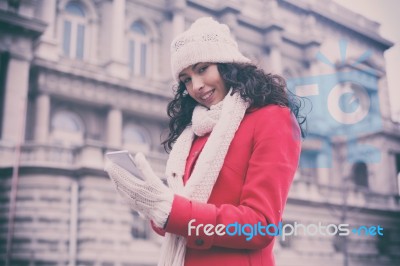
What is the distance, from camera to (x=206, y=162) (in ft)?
6.45

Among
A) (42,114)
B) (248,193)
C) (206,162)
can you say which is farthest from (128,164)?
(42,114)

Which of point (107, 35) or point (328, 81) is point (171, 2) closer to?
point (107, 35)

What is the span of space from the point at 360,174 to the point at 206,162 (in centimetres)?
2108

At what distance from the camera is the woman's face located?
2.20m

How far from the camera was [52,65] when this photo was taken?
17.4 meters

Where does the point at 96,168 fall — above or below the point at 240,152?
above

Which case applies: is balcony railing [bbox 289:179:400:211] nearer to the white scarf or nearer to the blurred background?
the blurred background

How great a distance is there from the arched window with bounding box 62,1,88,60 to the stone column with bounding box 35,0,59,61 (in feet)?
2.74

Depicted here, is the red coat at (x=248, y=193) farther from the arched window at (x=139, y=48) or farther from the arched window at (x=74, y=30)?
the arched window at (x=139, y=48)

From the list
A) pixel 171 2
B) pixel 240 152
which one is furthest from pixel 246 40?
pixel 240 152

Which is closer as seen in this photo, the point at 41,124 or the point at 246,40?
the point at 41,124

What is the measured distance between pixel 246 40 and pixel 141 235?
11093mm

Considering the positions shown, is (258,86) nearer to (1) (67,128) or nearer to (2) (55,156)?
(2) (55,156)

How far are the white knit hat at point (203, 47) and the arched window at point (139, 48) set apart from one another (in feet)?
62.6
